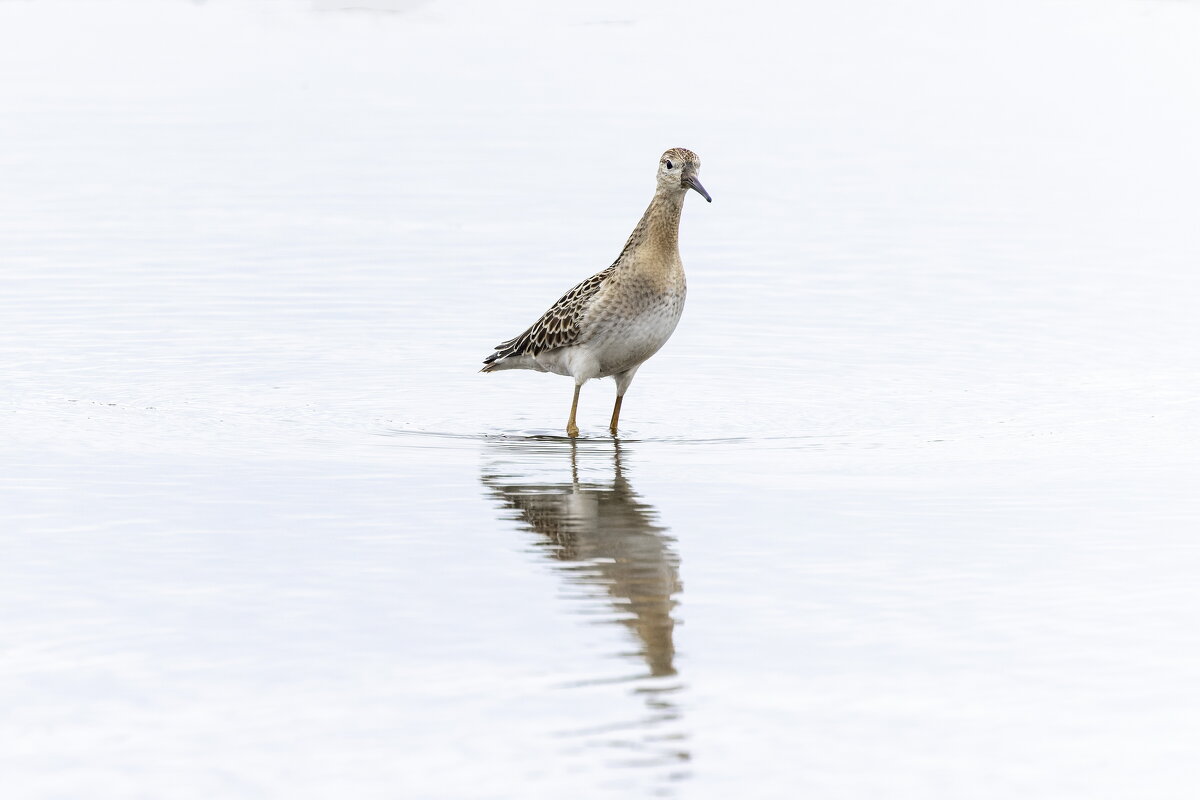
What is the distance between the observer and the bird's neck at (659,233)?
15.7 m

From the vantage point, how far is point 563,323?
15852 mm

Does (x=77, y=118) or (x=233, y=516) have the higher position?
(x=77, y=118)

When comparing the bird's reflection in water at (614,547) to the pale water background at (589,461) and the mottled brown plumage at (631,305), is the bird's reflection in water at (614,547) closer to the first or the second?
the pale water background at (589,461)

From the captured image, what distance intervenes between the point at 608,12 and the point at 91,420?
1428 inches

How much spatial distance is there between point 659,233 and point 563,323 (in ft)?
Result: 3.26

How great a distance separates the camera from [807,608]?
1018cm

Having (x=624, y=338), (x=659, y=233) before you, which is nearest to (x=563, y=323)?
(x=624, y=338)

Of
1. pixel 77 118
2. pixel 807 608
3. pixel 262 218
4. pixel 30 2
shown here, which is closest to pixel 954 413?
pixel 807 608

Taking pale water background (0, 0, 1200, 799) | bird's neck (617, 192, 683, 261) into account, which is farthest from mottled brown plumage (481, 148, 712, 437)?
pale water background (0, 0, 1200, 799)

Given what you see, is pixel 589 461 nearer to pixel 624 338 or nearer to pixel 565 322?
pixel 624 338

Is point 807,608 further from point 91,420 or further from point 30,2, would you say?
point 30,2

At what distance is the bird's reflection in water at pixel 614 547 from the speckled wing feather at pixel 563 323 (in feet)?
3.17

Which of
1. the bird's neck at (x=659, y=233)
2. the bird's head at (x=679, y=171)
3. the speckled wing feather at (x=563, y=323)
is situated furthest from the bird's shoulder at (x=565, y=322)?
the bird's head at (x=679, y=171)

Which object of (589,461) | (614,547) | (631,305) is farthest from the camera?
(631,305)
